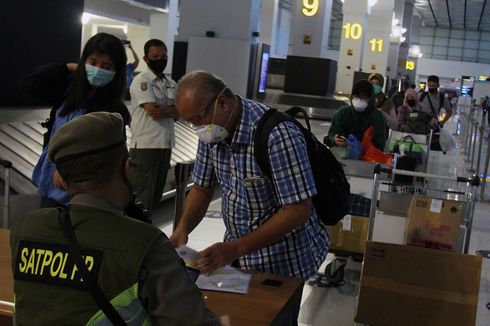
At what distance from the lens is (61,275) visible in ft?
4.86

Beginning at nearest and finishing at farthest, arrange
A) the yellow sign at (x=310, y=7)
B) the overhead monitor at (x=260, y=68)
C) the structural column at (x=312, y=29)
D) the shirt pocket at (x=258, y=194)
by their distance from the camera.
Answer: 1. the shirt pocket at (x=258, y=194)
2. the overhead monitor at (x=260, y=68)
3. the yellow sign at (x=310, y=7)
4. the structural column at (x=312, y=29)

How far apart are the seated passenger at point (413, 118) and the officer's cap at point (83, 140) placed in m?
8.33

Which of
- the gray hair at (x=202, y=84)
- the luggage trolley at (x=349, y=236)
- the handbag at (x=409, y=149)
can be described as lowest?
the luggage trolley at (x=349, y=236)

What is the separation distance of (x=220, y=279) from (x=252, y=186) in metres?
0.38

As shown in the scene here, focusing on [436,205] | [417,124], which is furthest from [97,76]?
[417,124]

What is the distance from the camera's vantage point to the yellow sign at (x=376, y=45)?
31.4 metres

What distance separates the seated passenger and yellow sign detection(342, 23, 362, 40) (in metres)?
18.4

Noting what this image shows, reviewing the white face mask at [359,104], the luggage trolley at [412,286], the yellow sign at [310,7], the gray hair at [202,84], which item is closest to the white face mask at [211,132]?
the gray hair at [202,84]

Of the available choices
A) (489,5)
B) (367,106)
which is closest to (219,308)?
(367,106)

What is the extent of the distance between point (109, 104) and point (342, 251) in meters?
2.94

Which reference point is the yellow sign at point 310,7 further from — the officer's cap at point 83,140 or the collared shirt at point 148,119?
the officer's cap at point 83,140

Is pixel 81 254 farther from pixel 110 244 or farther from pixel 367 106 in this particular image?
pixel 367 106

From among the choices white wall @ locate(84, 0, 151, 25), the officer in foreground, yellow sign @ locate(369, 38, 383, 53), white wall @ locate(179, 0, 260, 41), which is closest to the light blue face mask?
the officer in foreground

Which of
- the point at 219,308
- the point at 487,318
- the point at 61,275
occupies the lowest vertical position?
the point at 487,318
